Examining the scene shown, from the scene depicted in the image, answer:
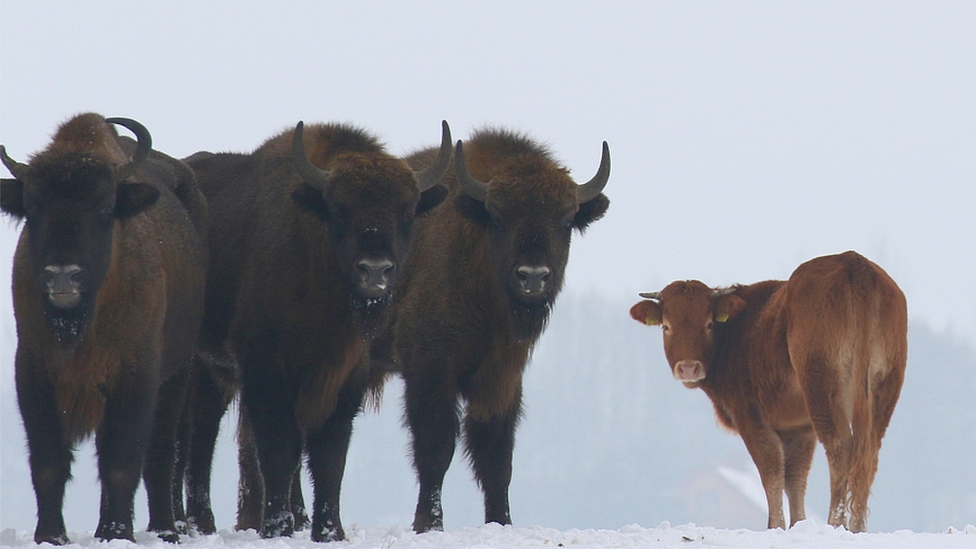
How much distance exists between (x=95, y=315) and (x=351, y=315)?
6.24 feet

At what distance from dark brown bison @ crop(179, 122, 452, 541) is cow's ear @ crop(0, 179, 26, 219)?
1983 mm

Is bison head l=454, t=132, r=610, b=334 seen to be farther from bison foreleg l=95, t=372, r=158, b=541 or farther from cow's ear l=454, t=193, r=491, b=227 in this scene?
bison foreleg l=95, t=372, r=158, b=541

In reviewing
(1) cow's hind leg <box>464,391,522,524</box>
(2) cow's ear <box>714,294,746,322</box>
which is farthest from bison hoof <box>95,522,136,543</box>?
(2) cow's ear <box>714,294,746,322</box>

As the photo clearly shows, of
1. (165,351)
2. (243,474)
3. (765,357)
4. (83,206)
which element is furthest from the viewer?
(765,357)

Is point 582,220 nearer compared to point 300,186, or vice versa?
point 300,186

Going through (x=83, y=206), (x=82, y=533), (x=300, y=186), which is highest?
(x=300, y=186)

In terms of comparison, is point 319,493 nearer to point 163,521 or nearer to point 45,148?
point 163,521

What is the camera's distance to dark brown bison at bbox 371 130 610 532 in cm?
1063

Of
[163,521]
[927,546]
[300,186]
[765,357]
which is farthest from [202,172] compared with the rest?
[927,546]

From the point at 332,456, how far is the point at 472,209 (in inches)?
84.2

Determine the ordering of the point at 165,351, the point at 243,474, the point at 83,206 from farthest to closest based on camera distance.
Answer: the point at 243,474, the point at 165,351, the point at 83,206

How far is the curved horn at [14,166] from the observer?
9.20 metres

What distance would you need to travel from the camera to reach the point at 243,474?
12688mm

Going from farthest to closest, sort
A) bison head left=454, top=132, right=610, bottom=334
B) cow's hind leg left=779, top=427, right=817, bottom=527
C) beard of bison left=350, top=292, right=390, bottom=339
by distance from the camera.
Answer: cow's hind leg left=779, top=427, right=817, bottom=527
bison head left=454, top=132, right=610, bottom=334
beard of bison left=350, top=292, right=390, bottom=339
